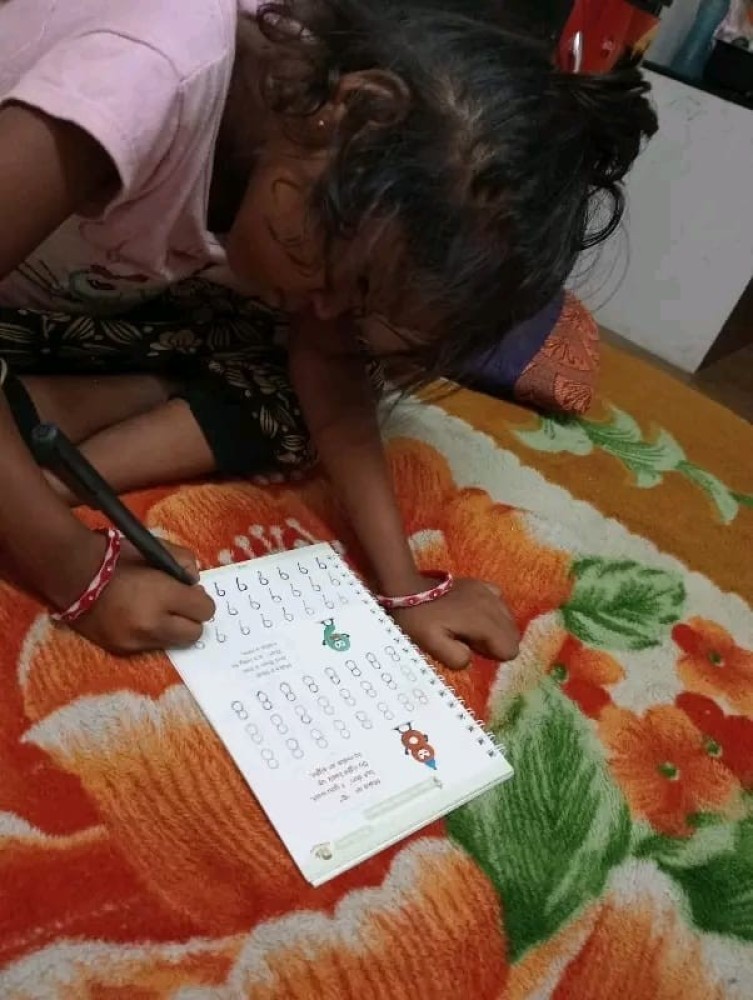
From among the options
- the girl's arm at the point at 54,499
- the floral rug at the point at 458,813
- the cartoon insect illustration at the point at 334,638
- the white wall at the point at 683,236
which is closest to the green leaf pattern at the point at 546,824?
the floral rug at the point at 458,813

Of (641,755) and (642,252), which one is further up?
(642,252)

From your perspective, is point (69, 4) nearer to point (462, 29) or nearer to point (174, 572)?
point (462, 29)

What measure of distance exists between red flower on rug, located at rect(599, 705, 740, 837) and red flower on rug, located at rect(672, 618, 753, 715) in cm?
5

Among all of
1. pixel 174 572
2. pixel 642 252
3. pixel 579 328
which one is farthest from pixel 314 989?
pixel 642 252

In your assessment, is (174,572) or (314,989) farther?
(174,572)

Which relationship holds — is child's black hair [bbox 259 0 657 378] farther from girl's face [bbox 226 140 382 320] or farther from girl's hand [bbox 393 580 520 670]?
girl's hand [bbox 393 580 520 670]

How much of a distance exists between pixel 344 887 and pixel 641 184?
1.28m

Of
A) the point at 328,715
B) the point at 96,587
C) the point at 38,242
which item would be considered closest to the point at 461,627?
the point at 328,715

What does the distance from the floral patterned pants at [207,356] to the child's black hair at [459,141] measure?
0.24m

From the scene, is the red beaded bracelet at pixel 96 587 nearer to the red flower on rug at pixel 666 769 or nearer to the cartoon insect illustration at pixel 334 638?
the cartoon insect illustration at pixel 334 638

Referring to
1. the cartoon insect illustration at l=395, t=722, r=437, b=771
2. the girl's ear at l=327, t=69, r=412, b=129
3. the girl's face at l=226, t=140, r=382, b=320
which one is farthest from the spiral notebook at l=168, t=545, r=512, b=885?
the girl's ear at l=327, t=69, r=412, b=129

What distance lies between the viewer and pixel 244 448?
77 centimetres

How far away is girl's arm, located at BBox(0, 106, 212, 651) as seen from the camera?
52 cm

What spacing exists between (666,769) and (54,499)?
18.1 inches
